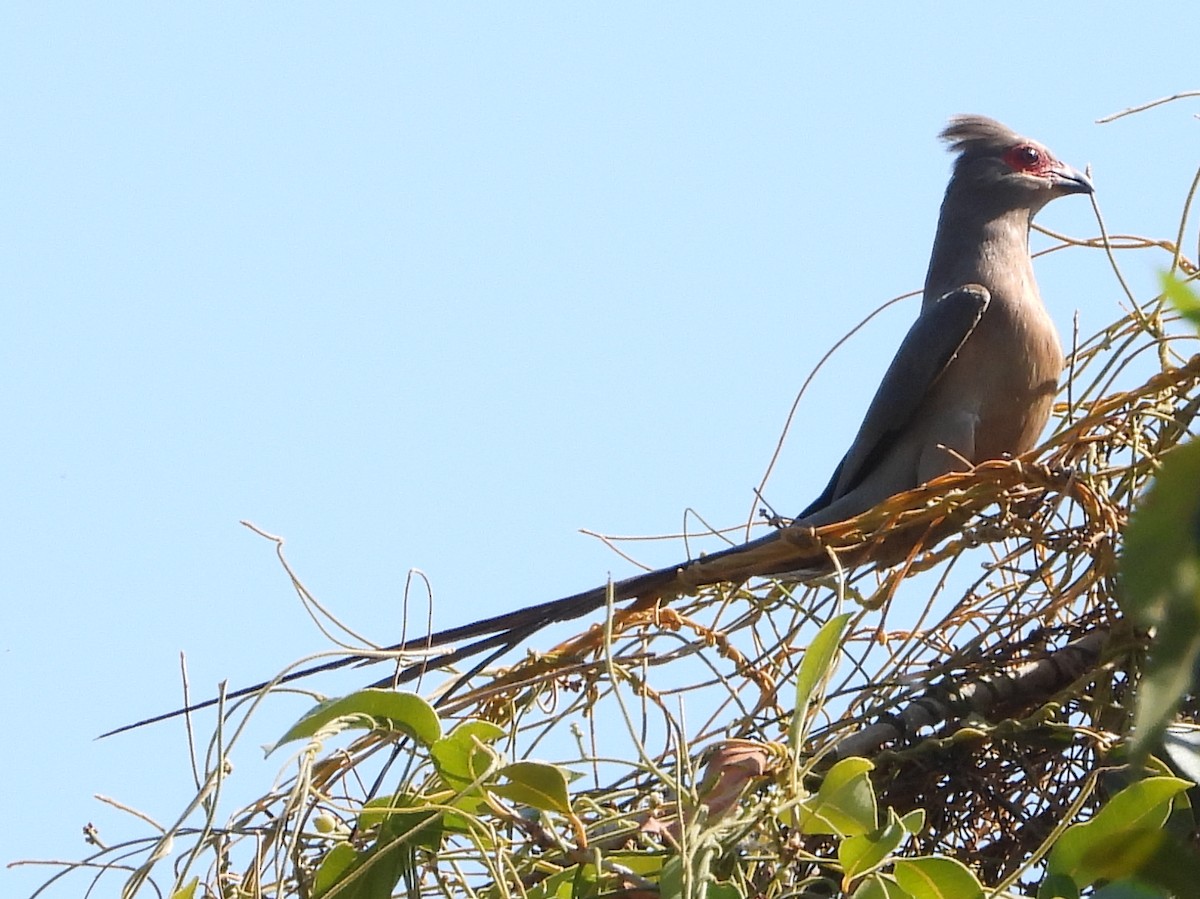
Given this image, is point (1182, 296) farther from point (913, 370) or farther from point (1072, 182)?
point (1072, 182)

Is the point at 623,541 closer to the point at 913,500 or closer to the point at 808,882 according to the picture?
the point at 913,500

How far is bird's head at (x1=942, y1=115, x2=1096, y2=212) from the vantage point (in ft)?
16.6

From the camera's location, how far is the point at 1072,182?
5.06 m

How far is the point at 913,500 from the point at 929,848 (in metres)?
0.73

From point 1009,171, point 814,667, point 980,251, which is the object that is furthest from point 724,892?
point 1009,171

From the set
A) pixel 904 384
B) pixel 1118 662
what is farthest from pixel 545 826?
pixel 904 384

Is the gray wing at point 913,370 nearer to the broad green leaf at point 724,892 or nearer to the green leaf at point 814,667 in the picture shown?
the green leaf at point 814,667

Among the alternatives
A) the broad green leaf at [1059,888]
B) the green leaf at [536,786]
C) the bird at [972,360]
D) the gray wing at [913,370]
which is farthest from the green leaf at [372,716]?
the gray wing at [913,370]

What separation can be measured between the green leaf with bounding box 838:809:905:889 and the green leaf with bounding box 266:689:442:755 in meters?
0.62

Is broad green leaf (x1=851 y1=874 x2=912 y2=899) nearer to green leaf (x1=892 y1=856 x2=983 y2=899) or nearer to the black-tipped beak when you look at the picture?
green leaf (x1=892 y1=856 x2=983 y2=899)

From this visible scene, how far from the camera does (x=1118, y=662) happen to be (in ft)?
8.82

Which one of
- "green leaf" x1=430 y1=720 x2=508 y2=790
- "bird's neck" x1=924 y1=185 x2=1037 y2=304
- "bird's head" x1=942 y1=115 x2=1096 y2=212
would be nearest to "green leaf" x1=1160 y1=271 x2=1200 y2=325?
"green leaf" x1=430 y1=720 x2=508 y2=790

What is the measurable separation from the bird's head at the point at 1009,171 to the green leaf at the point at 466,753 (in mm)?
3445

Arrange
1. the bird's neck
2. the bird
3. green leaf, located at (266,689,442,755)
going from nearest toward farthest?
green leaf, located at (266,689,442,755) < the bird < the bird's neck
